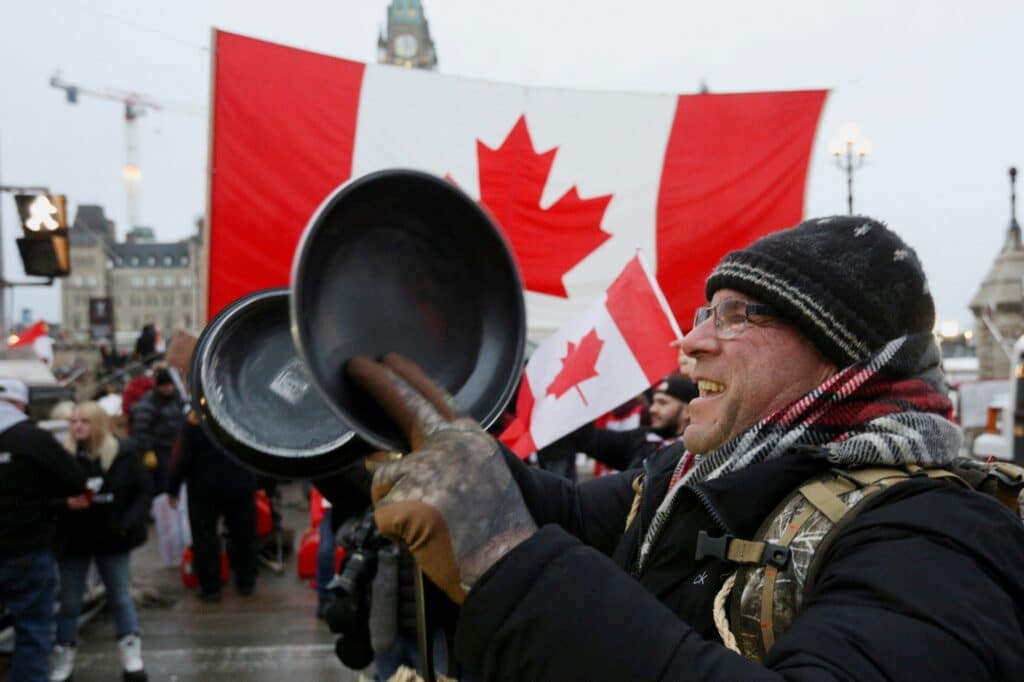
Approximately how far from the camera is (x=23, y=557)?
508 cm

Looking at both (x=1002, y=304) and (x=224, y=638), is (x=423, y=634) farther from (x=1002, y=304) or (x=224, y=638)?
(x=1002, y=304)

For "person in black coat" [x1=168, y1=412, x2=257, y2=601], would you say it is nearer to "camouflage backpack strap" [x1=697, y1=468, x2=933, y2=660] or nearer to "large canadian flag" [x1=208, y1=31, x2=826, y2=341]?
"large canadian flag" [x1=208, y1=31, x2=826, y2=341]

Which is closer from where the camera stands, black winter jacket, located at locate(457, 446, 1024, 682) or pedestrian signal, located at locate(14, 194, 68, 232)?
black winter jacket, located at locate(457, 446, 1024, 682)

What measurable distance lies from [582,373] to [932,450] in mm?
3612

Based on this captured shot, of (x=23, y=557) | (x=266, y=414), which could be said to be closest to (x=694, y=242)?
(x=23, y=557)

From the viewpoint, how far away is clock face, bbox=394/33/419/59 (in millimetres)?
119562

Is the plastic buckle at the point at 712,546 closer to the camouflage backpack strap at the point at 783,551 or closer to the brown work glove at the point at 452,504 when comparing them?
the camouflage backpack strap at the point at 783,551

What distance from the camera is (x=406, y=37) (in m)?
122

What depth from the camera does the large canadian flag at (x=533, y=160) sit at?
568 cm

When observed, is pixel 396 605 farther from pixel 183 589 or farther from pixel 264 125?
pixel 183 589

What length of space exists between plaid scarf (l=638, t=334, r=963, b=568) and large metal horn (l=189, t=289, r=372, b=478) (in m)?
0.66

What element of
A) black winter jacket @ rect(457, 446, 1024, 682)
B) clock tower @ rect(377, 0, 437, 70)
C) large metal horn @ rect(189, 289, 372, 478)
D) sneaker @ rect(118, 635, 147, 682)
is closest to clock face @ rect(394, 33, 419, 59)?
clock tower @ rect(377, 0, 437, 70)

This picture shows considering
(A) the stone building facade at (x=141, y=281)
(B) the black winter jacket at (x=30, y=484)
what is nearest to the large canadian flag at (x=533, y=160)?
(B) the black winter jacket at (x=30, y=484)

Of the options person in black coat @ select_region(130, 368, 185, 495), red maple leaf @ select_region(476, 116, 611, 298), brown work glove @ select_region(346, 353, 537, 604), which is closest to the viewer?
brown work glove @ select_region(346, 353, 537, 604)
